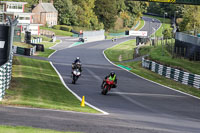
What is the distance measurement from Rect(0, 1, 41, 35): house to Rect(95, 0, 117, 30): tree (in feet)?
155

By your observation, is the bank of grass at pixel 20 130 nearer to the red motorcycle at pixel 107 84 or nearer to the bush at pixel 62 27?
the red motorcycle at pixel 107 84

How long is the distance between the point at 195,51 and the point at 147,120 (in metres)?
32.6

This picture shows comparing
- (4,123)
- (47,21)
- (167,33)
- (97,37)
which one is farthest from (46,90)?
(47,21)

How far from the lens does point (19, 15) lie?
11169cm

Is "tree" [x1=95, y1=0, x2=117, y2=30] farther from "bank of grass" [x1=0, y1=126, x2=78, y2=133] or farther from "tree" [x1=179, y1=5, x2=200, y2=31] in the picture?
"bank of grass" [x1=0, y1=126, x2=78, y2=133]

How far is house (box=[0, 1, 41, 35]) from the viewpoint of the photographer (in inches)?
4311

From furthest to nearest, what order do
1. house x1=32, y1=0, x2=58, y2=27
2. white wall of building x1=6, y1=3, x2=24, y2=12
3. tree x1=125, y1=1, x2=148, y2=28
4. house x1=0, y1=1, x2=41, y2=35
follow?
tree x1=125, y1=1, x2=148, y2=28 < house x1=32, y1=0, x2=58, y2=27 < white wall of building x1=6, y1=3, x2=24, y2=12 < house x1=0, y1=1, x2=41, y2=35

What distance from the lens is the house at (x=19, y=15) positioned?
109500mm

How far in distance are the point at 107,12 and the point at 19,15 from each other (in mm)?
51875

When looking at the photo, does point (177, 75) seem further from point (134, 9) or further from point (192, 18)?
point (134, 9)

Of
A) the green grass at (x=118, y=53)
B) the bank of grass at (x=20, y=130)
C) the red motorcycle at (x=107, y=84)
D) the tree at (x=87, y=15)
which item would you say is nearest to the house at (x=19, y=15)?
the tree at (x=87, y=15)

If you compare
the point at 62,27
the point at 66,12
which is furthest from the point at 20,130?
the point at 66,12

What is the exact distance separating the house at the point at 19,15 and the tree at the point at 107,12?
155 ft

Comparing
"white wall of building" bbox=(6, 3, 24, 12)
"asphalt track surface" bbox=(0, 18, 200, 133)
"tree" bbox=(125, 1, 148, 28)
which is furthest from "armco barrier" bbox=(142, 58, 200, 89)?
"tree" bbox=(125, 1, 148, 28)
